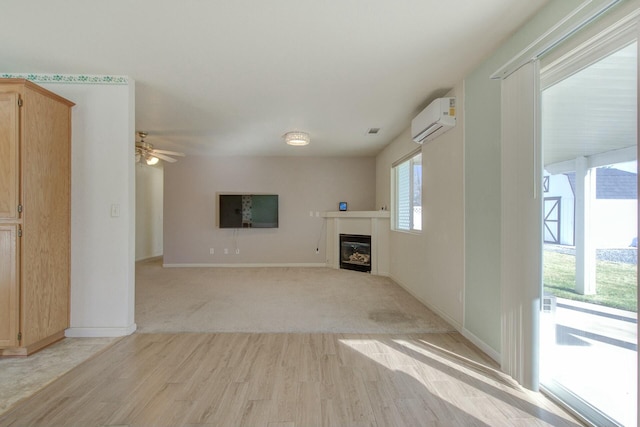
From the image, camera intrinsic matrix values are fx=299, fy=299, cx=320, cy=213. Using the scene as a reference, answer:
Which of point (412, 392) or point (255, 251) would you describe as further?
point (255, 251)

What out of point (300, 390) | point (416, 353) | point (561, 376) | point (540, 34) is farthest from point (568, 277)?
point (300, 390)

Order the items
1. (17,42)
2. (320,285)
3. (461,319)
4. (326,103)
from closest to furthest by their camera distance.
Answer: (17,42)
(461,319)
(326,103)
(320,285)

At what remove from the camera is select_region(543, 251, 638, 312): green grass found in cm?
159

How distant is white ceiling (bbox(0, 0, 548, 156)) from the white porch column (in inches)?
41.3

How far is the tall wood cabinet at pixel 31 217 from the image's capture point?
2221 mm

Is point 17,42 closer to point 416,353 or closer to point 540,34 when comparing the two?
point 540,34

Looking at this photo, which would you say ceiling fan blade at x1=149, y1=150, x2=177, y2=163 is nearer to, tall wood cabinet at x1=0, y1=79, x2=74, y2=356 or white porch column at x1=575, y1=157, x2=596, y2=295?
tall wood cabinet at x1=0, y1=79, x2=74, y2=356

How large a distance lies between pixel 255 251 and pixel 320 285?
2.24m

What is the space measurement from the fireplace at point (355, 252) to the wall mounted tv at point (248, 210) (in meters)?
1.53

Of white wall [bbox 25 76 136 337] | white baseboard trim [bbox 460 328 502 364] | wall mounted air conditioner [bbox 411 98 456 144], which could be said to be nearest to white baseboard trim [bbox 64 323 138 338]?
white wall [bbox 25 76 136 337]

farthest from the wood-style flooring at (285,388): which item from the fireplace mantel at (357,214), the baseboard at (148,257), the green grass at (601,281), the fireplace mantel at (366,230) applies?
the baseboard at (148,257)

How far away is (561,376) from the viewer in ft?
6.31

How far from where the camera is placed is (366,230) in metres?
5.77

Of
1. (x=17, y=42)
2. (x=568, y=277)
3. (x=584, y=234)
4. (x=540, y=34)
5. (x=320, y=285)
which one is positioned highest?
(x=17, y=42)
